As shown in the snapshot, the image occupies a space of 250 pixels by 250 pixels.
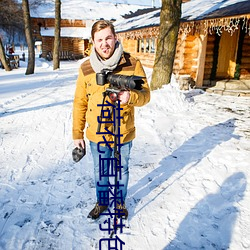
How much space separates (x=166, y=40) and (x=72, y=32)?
26.4m

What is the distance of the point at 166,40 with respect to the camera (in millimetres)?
7121

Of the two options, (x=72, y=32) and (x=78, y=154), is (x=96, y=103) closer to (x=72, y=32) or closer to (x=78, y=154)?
(x=78, y=154)

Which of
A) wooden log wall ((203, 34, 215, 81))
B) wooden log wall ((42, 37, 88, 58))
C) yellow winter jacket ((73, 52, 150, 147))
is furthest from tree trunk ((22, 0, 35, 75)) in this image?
wooden log wall ((42, 37, 88, 58))

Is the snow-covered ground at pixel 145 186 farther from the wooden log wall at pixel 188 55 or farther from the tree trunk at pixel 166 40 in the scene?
the wooden log wall at pixel 188 55

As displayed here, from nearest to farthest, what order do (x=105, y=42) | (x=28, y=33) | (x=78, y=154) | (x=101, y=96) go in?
1. (x=105, y=42)
2. (x=101, y=96)
3. (x=78, y=154)
4. (x=28, y=33)

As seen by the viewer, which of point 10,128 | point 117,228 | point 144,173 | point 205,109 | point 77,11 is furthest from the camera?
point 77,11

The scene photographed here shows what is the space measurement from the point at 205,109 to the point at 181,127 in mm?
2121

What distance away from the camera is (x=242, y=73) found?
11.3 meters

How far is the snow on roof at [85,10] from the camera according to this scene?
106 ft

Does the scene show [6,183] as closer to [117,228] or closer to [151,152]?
[117,228]

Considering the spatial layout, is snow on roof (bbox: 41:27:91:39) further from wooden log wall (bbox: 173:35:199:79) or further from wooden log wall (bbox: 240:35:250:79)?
wooden log wall (bbox: 240:35:250:79)

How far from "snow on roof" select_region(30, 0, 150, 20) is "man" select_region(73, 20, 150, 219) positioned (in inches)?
1332

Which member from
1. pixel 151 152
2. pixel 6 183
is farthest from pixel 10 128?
pixel 151 152

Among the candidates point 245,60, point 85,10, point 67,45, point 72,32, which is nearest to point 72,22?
point 72,32
